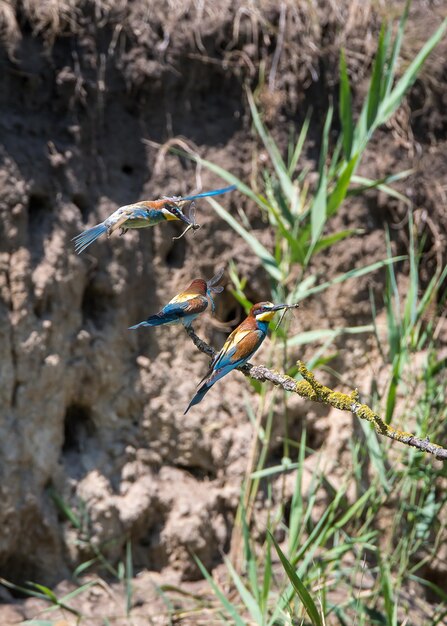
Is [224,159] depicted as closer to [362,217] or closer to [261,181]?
[261,181]

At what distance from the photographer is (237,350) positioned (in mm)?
1120

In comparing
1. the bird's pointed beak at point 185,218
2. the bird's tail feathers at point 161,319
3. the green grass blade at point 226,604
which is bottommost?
the green grass blade at point 226,604

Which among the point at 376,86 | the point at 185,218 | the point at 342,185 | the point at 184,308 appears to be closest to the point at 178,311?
the point at 184,308

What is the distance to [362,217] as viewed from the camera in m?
3.17

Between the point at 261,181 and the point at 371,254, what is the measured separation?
498 millimetres

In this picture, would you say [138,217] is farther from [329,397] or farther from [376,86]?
[376,86]

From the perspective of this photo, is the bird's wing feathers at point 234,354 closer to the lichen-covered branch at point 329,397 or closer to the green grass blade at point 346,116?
the lichen-covered branch at point 329,397

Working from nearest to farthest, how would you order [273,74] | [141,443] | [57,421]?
[57,421] < [141,443] < [273,74]

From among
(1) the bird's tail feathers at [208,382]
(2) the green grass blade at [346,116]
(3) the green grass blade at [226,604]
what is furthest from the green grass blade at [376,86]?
(1) the bird's tail feathers at [208,382]

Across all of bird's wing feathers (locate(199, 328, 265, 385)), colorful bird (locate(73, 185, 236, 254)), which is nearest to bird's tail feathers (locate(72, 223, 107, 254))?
colorful bird (locate(73, 185, 236, 254))

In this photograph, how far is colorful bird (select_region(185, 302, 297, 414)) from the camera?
3.62 ft

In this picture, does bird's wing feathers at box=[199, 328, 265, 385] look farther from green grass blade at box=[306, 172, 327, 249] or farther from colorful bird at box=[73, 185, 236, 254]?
green grass blade at box=[306, 172, 327, 249]

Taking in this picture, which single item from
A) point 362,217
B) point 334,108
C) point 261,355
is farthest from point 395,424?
point 334,108

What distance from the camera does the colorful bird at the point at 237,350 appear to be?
1.10 meters
